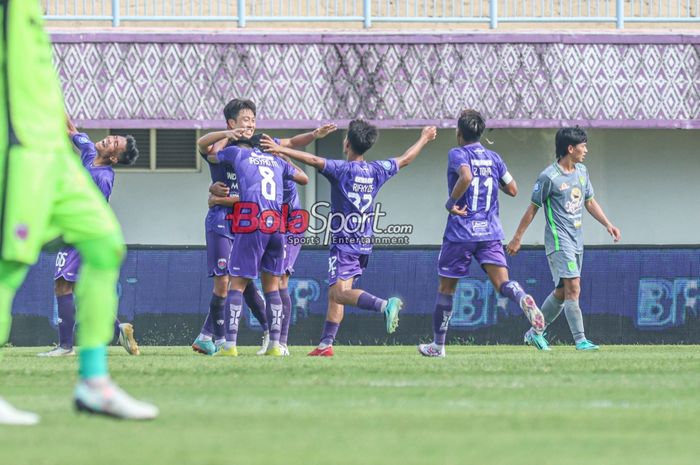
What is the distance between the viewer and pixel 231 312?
39.5 feet

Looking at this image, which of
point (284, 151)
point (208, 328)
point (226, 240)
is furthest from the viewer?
point (208, 328)

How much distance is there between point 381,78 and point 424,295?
5257 millimetres

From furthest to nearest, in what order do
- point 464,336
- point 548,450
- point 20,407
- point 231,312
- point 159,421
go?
1. point 464,336
2. point 231,312
3. point 20,407
4. point 159,421
5. point 548,450

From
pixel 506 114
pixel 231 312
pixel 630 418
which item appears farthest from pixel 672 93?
pixel 630 418

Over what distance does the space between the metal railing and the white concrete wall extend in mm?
2047

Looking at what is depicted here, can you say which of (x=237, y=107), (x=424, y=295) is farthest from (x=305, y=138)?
(x=424, y=295)

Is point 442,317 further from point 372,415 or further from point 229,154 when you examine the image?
point 372,415

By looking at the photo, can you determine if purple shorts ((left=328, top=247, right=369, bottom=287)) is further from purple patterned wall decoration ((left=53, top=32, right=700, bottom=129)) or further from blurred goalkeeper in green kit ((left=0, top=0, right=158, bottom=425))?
purple patterned wall decoration ((left=53, top=32, right=700, bottom=129))

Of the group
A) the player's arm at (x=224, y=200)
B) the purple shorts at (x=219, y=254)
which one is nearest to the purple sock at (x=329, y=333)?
the purple shorts at (x=219, y=254)

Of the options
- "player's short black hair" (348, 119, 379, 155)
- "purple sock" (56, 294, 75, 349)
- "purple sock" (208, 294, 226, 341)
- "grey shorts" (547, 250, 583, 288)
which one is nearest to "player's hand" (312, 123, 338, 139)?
"player's short black hair" (348, 119, 379, 155)

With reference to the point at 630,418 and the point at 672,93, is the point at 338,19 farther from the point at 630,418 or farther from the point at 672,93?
the point at 630,418

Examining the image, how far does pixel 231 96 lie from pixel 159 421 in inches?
595

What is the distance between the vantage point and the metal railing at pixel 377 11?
20969mm

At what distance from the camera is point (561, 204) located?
1346 cm
